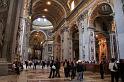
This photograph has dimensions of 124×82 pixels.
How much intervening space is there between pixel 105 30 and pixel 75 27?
13.8ft

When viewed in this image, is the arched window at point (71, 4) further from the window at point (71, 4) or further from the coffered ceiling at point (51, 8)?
the coffered ceiling at point (51, 8)

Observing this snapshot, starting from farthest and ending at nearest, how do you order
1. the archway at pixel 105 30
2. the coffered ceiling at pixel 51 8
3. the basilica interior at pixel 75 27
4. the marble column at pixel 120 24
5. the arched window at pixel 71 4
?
the coffered ceiling at pixel 51 8 → the arched window at pixel 71 4 → the archway at pixel 105 30 → the marble column at pixel 120 24 → the basilica interior at pixel 75 27

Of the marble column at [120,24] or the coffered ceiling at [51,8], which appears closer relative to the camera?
the marble column at [120,24]

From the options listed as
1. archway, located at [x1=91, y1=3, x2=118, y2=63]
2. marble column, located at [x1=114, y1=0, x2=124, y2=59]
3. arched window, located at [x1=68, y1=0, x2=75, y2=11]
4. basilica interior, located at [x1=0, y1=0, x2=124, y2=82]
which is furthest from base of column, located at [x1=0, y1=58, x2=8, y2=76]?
arched window, located at [x1=68, y1=0, x2=75, y2=11]

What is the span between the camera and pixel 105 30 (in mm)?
21422

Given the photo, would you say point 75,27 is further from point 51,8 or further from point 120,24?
point 120,24

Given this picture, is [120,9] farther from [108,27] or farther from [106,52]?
[106,52]

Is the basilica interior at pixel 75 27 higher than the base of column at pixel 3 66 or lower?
higher

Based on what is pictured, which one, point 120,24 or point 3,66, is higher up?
point 120,24

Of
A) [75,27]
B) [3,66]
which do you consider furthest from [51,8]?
[3,66]

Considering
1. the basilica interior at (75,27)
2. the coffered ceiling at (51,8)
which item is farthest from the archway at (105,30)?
the coffered ceiling at (51,8)

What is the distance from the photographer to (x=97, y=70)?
15.0 metres

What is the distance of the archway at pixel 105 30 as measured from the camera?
19.1 meters

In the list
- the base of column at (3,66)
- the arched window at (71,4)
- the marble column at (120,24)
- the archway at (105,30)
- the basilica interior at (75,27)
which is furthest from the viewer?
the arched window at (71,4)
